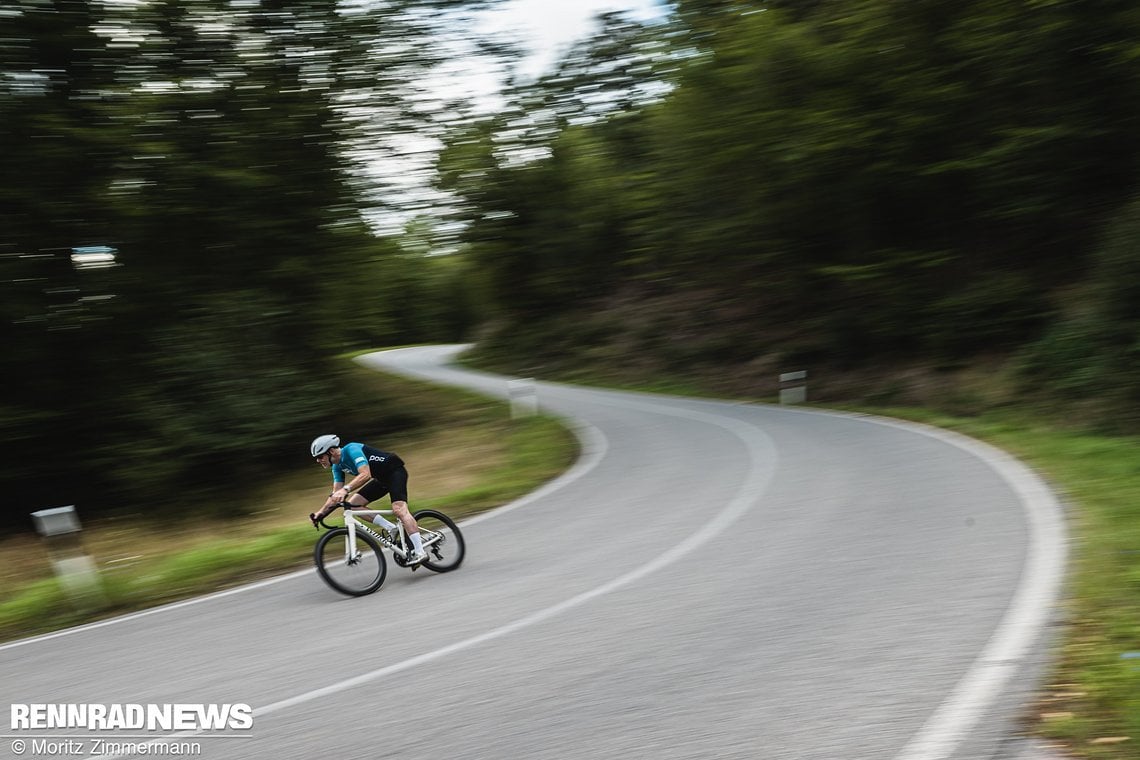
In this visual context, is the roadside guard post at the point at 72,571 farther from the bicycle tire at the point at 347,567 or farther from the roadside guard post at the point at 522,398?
the roadside guard post at the point at 522,398

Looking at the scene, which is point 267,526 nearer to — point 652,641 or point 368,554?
point 368,554

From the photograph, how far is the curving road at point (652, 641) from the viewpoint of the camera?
4512 millimetres

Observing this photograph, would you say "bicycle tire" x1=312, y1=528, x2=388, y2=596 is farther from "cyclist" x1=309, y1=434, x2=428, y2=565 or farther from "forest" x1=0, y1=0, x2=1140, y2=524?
"forest" x1=0, y1=0, x2=1140, y2=524

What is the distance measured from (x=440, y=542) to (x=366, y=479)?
3.33 ft

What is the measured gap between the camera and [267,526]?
45.0ft

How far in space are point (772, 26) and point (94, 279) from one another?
16871 mm

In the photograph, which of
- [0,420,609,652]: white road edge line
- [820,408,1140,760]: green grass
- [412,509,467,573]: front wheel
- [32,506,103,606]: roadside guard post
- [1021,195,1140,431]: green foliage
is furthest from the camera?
[1021,195,1140,431]: green foliage

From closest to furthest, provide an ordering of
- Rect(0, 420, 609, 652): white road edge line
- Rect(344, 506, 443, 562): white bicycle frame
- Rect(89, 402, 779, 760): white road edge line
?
Rect(89, 402, 779, 760): white road edge line
Rect(0, 420, 609, 652): white road edge line
Rect(344, 506, 443, 562): white bicycle frame

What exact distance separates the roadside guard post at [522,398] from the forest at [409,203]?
3.14 meters

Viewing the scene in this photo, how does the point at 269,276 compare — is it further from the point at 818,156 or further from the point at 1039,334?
the point at 1039,334

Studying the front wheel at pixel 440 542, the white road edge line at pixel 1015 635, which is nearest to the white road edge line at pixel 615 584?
the front wheel at pixel 440 542

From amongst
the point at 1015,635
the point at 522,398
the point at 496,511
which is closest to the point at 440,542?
the point at 496,511

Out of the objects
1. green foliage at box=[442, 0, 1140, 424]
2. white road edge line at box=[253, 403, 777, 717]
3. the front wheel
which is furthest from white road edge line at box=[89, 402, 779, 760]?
green foliage at box=[442, 0, 1140, 424]

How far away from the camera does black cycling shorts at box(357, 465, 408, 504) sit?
8406 millimetres
